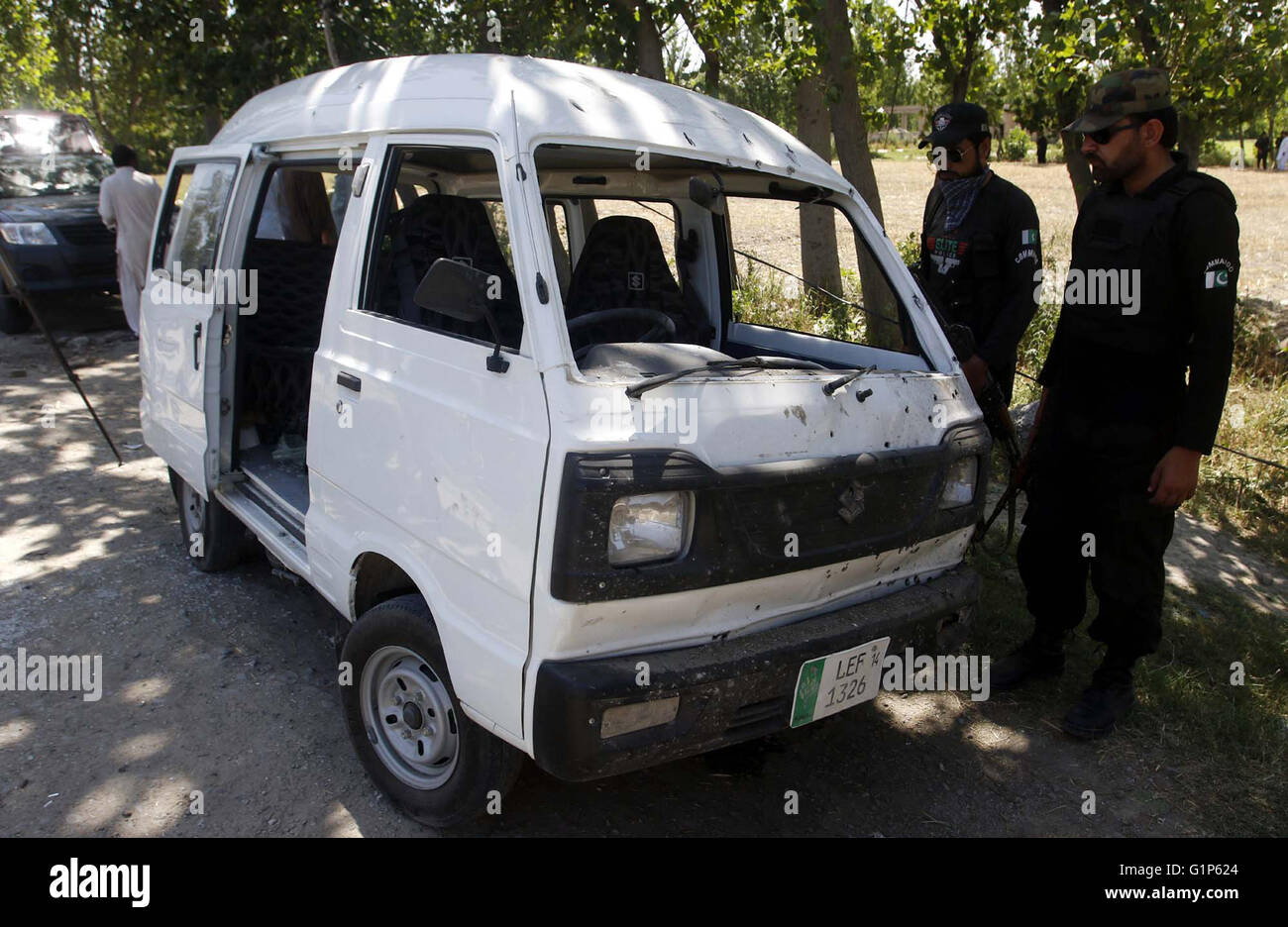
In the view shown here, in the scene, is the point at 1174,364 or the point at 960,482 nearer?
the point at 960,482

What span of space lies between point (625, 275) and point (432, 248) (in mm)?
886

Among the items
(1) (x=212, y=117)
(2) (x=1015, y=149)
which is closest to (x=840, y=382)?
(1) (x=212, y=117)

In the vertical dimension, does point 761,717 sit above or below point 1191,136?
below

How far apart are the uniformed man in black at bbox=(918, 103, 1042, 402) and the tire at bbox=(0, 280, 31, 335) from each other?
995cm

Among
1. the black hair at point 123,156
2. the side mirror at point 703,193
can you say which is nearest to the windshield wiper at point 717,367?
the side mirror at point 703,193

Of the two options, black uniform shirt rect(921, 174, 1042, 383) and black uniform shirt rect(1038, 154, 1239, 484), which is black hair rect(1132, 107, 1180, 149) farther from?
black uniform shirt rect(921, 174, 1042, 383)

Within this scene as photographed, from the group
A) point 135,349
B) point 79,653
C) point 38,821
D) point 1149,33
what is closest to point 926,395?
point 38,821

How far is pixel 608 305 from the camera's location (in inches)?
158

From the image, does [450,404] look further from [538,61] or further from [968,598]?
[968,598]

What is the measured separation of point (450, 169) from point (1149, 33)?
5.13 meters

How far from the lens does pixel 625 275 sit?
4.08 m

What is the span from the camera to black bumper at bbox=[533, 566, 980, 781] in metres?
2.31

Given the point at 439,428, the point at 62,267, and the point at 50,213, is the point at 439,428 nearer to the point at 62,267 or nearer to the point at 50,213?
the point at 62,267

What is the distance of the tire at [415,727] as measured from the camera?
2.71 m
